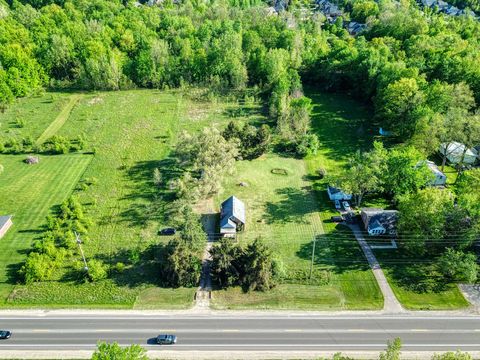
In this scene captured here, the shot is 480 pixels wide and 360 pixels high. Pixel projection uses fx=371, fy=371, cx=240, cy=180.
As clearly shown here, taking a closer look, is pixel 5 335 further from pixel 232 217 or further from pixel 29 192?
pixel 232 217

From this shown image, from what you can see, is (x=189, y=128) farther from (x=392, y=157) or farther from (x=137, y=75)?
(x=392, y=157)

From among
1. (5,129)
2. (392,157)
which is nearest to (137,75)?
(5,129)

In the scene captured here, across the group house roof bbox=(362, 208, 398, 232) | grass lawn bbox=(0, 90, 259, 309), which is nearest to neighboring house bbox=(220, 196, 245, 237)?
grass lawn bbox=(0, 90, 259, 309)

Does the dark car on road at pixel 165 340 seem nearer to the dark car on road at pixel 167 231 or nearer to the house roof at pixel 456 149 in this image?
the dark car on road at pixel 167 231

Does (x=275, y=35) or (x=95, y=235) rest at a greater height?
(x=275, y=35)

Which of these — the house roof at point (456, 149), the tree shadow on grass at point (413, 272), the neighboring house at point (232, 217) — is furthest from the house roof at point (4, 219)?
the house roof at point (456, 149)

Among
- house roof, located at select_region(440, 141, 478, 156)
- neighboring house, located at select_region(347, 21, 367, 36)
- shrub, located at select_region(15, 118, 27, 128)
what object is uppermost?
neighboring house, located at select_region(347, 21, 367, 36)

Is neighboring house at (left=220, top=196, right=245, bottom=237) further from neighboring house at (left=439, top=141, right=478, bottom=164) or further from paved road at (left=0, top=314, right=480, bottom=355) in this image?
neighboring house at (left=439, top=141, right=478, bottom=164)
